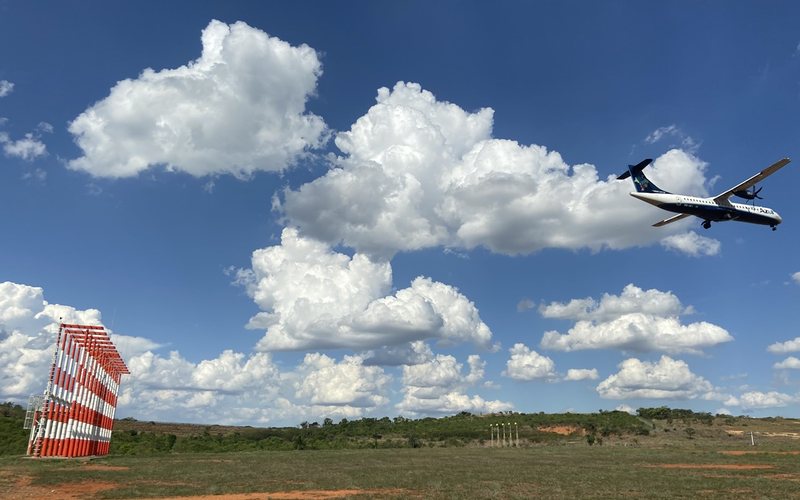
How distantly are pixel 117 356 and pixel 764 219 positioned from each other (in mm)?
69311

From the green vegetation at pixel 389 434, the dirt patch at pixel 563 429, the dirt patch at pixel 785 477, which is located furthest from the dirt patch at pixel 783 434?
the dirt patch at pixel 785 477

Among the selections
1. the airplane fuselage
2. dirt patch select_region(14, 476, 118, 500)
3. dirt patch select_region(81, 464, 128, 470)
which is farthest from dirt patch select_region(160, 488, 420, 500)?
the airplane fuselage

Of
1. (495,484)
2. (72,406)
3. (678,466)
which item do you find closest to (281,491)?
(495,484)

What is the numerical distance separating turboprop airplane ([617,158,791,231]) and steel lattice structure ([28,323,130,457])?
5096 cm

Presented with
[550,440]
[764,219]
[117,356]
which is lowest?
[550,440]

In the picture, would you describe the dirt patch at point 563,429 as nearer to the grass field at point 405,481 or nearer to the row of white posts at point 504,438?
the row of white posts at point 504,438

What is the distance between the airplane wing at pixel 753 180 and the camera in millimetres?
51438

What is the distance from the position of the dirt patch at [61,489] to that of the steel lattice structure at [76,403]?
14.3m

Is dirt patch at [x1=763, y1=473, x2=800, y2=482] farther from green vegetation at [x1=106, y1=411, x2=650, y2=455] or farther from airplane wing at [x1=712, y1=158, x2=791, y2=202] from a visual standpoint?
green vegetation at [x1=106, y1=411, x2=650, y2=455]

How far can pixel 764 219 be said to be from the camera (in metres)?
58.7

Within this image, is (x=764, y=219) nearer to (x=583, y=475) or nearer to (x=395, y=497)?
(x=583, y=475)

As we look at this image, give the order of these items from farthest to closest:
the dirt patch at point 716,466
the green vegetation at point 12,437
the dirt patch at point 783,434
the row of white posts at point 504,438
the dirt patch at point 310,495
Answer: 1. the dirt patch at point 783,434
2. the row of white posts at point 504,438
3. the green vegetation at point 12,437
4. the dirt patch at point 716,466
5. the dirt patch at point 310,495

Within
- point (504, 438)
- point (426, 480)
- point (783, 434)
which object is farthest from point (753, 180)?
point (783, 434)

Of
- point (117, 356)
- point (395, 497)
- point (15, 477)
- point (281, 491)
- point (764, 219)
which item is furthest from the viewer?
point (117, 356)
